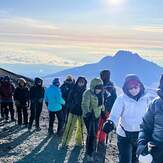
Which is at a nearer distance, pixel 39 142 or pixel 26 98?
pixel 39 142

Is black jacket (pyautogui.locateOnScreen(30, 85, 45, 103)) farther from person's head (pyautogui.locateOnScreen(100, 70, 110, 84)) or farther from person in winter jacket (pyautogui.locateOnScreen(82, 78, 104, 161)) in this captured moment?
person in winter jacket (pyautogui.locateOnScreen(82, 78, 104, 161))

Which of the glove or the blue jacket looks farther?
the blue jacket

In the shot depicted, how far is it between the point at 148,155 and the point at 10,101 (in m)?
16.3

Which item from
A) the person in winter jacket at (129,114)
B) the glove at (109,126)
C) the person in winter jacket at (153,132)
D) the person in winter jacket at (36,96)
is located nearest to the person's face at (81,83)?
the person in winter jacket at (36,96)

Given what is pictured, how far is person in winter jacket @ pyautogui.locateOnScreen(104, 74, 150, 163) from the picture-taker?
33.8 ft

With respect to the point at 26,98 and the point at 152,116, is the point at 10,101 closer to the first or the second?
the point at 26,98

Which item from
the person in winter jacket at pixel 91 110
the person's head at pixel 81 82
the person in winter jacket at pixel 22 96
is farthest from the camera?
the person in winter jacket at pixel 22 96

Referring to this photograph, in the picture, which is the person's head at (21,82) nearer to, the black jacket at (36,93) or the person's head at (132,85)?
the black jacket at (36,93)

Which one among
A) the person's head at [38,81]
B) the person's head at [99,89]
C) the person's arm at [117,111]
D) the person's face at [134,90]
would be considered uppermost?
the person's head at [38,81]

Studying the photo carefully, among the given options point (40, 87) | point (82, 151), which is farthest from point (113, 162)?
point (40, 87)

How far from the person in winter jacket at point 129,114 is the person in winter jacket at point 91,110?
180 inches

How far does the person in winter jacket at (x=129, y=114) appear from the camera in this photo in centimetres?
1030

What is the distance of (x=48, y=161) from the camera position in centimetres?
1507

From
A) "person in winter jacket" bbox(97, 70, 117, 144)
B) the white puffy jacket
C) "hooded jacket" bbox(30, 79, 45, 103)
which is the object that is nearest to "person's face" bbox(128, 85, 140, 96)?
the white puffy jacket
